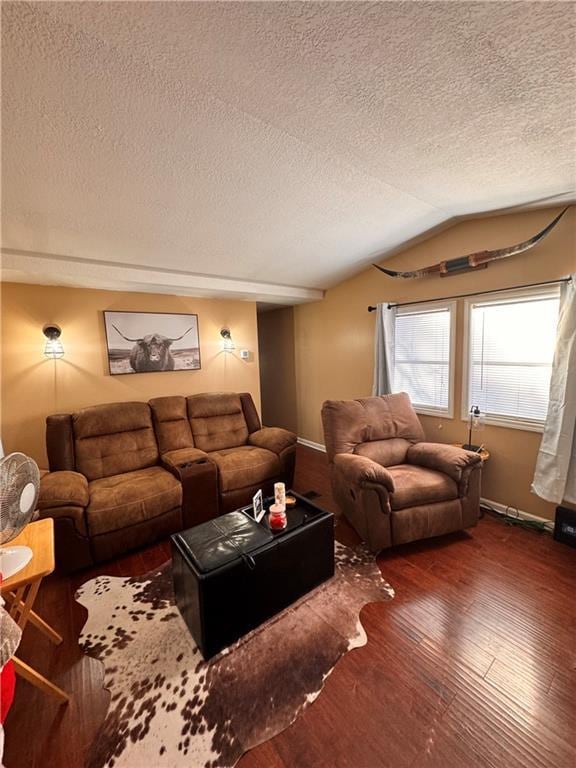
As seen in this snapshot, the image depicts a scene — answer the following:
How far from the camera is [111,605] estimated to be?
5.92 ft

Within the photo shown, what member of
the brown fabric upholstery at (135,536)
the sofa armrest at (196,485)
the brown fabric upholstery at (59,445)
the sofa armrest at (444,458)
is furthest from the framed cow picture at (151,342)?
the sofa armrest at (444,458)

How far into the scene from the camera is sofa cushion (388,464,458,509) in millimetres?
2172

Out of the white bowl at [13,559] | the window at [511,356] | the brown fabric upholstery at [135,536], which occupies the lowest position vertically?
the brown fabric upholstery at [135,536]

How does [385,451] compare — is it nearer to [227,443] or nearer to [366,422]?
[366,422]

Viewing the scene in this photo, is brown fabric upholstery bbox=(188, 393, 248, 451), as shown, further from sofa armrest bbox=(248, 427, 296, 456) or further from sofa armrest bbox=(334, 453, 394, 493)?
sofa armrest bbox=(334, 453, 394, 493)

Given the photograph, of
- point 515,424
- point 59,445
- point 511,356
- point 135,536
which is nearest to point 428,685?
point 135,536

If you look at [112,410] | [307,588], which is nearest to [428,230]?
[307,588]

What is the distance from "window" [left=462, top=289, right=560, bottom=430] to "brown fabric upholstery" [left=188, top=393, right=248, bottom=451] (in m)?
2.38

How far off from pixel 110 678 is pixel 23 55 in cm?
261

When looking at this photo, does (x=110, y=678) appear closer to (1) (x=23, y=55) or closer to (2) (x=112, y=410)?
(2) (x=112, y=410)

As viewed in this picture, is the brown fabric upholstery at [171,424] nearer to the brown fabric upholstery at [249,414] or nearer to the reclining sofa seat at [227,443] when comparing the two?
the reclining sofa seat at [227,443]

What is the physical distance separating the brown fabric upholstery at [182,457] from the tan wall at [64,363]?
89 cm

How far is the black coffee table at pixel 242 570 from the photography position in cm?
146

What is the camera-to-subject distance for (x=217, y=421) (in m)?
3.41
